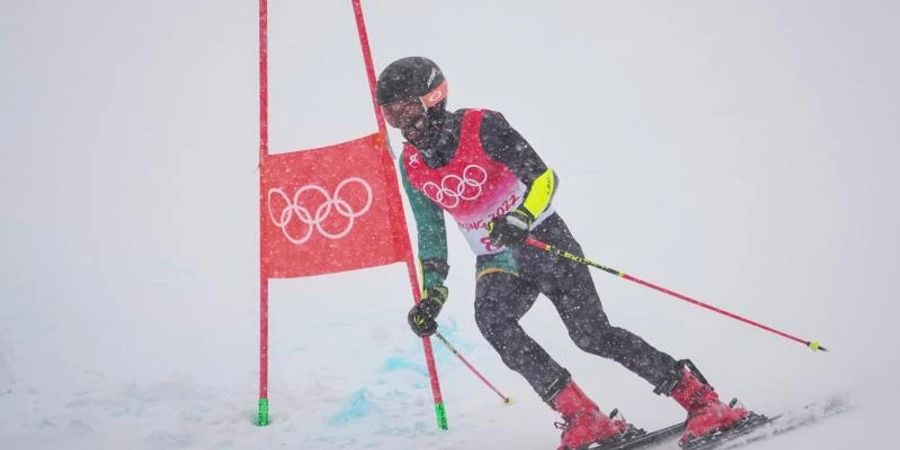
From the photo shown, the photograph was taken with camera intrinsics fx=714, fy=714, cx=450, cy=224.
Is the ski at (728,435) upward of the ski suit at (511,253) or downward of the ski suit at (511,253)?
downward

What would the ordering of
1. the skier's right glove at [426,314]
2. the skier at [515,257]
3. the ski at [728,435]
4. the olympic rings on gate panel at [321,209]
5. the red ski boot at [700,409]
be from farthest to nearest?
the olympic rings on gate panel at [321,209] → the skier's right glove at [426,314] → the skier at [515,257] → the red ski boot at [700,409] → the ski at [728,435]

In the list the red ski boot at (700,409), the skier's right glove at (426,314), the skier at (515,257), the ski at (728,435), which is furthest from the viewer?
the skier's right glove at (426,314)

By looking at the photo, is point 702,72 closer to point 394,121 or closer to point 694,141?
point 694,141

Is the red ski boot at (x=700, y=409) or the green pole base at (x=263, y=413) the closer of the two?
the red ski boot at (x=700, y=409)

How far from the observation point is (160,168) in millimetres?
16594

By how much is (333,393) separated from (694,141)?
1446cm

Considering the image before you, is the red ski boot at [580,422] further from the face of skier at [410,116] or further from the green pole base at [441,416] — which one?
the face of skier at [410,116]

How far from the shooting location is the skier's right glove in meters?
4.14

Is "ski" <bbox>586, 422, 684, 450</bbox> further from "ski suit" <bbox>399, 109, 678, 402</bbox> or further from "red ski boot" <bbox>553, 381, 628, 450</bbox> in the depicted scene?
"ski suit" <bbox>399, 109, 678, 402</bbox>

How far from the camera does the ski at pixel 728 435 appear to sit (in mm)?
3506

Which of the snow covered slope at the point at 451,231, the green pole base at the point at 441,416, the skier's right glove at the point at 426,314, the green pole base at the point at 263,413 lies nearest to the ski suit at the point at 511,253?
the skier's right glove at the point at 426,314

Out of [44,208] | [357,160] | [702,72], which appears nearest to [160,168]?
[44,208]

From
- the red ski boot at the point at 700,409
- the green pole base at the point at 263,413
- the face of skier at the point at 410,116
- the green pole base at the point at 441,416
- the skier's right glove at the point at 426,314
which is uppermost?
the face of skier at the point at 410,116

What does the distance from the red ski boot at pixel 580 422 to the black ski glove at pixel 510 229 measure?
3.02 ft
